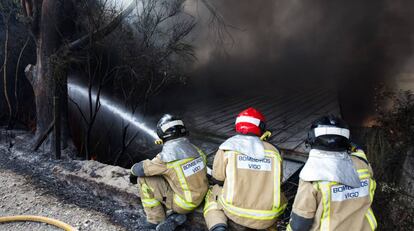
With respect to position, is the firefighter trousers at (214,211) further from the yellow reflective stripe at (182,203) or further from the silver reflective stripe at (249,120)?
the silver reflective stripe at (249,120)

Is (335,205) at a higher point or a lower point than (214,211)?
higher

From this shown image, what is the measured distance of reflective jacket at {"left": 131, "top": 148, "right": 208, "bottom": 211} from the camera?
2779mm

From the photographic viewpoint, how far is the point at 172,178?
2.81m

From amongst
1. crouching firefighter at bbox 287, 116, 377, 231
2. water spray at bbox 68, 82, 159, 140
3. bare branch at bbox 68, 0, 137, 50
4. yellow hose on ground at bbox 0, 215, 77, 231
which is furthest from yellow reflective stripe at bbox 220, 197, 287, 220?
water spray at bbox 68, 82, 159, 140

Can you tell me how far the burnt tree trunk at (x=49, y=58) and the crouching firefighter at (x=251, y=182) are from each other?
3.72 meters

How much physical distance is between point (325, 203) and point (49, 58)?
4.97m

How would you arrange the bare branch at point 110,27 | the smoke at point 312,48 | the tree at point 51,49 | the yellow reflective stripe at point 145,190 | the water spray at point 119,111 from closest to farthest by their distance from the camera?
the yellow reflective stripe at point 145,190, the bare branch at point 110,27, the tree at point 51,49, the water spray at point 119,111, the smoke at point 312,48

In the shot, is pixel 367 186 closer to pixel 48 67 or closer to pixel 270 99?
pixel 48 67

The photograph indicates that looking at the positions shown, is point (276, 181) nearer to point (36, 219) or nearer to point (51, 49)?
point (36, 219)

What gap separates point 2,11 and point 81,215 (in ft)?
14.7

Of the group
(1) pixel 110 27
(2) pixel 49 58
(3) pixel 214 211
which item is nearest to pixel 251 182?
(3) pixel 214 211

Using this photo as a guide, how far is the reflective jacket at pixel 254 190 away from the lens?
238 centimetres

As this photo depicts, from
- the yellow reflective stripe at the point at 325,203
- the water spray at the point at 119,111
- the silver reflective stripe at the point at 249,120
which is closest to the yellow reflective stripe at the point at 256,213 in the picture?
the yellow reflective stripe at the point at 325,203

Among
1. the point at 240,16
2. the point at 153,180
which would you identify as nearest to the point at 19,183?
the point at 153,180
